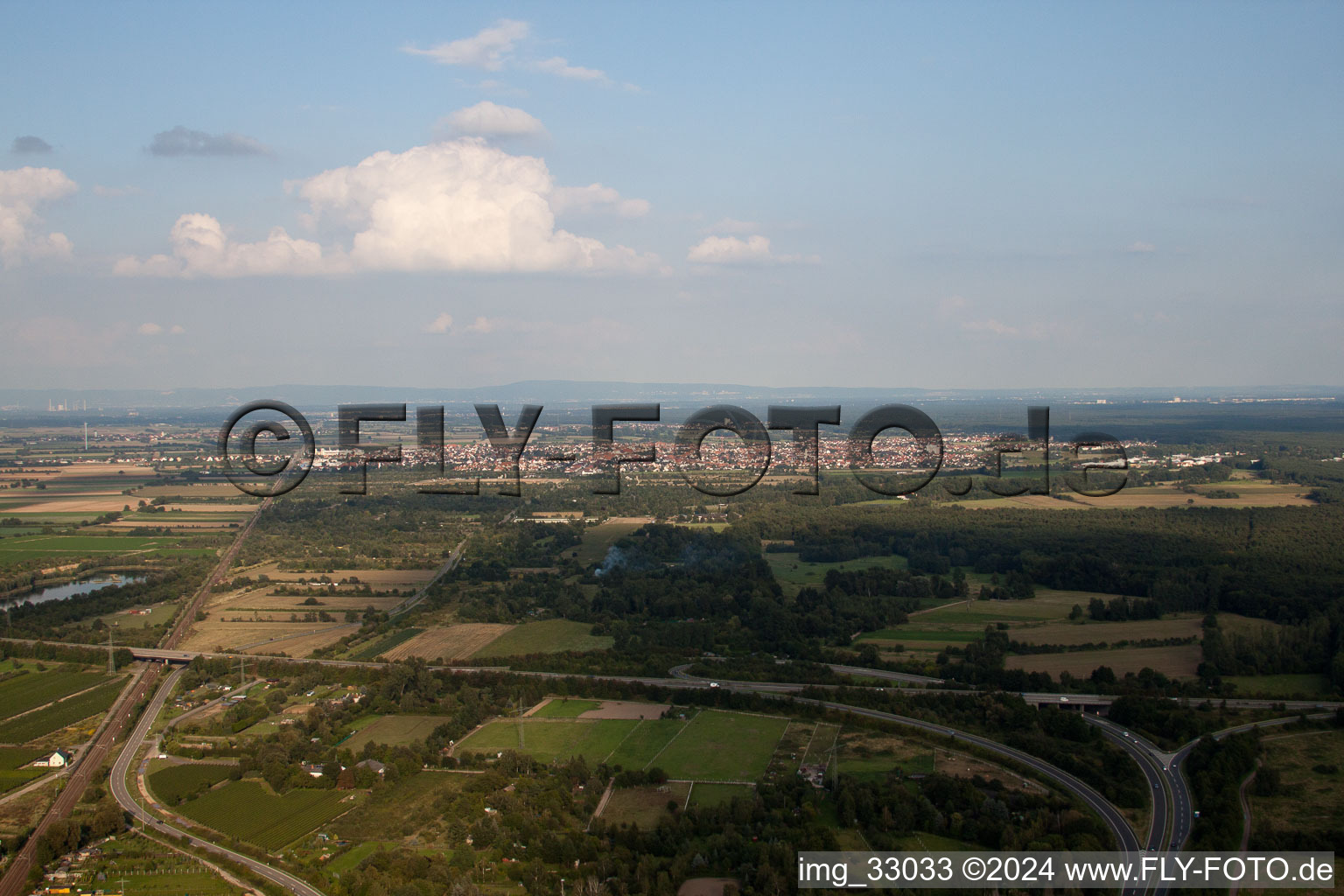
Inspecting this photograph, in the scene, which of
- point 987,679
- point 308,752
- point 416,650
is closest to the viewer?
point 308,752

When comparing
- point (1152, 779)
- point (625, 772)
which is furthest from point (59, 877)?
point (1152, 779)

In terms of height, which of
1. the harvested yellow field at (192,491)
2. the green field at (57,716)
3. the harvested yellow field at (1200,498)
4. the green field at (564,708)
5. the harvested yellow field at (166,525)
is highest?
the harvested yellow field at (1200,498)

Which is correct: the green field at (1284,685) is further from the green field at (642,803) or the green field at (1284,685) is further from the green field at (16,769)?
the green field at (16,769)

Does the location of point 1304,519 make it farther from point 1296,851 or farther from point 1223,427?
point 1223,427

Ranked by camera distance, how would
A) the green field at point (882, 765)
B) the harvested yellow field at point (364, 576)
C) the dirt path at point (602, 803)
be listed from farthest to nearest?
the harvested yellow field at point (364, 576), the green field at point (882, 765), the dirt path at point (602, 803)

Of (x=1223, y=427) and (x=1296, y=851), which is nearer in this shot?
(x=1296, y=851)

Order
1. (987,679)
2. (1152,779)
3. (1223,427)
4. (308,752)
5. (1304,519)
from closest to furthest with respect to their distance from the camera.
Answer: (1152,779) < (308,752) < (987,679) < (1304,519) < (1223,427)

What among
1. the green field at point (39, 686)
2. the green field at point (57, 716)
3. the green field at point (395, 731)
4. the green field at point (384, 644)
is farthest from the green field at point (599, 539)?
the green field at point (57, 716)
